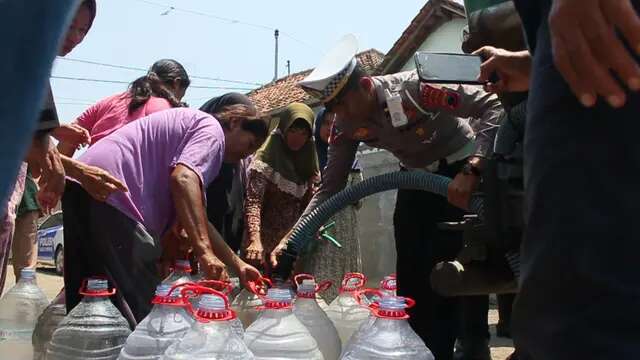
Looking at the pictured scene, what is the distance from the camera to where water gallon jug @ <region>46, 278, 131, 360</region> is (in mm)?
2547

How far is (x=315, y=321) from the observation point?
2613 mm

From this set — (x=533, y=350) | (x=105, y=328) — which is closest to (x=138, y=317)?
(x=105, y=328)

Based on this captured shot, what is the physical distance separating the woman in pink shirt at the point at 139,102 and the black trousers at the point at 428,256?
1250 mm

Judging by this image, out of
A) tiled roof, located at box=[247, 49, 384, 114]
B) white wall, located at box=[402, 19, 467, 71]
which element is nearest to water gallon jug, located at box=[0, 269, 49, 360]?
white wall, located at box=[402, 19, 467, 71]

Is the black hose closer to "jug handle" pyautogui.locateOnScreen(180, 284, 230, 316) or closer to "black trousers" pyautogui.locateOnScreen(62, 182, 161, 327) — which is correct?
"black trousers" pyautogui.locateOnScreen(62, 182, 161, 327)

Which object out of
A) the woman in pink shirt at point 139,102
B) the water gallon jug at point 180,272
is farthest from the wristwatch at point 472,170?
the woman in pink shirt at point 139,102

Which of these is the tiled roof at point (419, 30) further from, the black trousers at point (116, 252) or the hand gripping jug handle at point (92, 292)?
the hand gripping jug handle at point (92, 292)

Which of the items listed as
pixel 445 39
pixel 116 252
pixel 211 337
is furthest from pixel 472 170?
pixel 445 39

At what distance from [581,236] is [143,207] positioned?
207 centimetres

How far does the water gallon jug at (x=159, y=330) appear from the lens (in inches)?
88.6

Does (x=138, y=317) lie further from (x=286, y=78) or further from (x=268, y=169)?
(x=286, y=78)

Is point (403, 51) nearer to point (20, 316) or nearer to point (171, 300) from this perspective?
point (20, 316)

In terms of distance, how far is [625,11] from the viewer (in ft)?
2.95

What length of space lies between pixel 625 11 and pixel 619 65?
7cm
